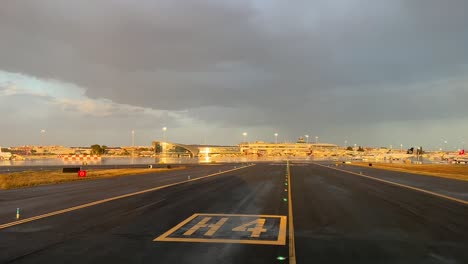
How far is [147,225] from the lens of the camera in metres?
13.1

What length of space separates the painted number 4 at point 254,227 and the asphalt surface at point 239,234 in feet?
0.20

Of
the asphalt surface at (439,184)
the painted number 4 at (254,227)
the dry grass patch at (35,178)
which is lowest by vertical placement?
the asphalt surface at (439,184)

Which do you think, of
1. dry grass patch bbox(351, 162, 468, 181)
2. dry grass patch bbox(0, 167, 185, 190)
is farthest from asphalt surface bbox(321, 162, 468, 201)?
dry grass patch bbox(0, 167, 185, 190)

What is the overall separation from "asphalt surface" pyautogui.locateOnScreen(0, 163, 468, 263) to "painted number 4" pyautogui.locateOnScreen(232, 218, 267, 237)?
2.4 inches

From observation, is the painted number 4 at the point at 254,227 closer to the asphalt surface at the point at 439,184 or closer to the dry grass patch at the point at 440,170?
the asphalt surface at the point at 439,184

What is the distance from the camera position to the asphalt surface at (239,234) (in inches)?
356

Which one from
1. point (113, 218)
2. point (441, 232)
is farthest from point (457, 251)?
point (113, 218)

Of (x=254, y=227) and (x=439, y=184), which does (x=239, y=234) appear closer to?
(x=254, y=227)

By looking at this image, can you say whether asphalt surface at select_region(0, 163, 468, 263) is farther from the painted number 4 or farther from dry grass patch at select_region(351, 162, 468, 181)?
dry grass patch at select_region(351, 162, 468, 181)

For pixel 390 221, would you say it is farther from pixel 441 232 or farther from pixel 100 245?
pixel 100 245

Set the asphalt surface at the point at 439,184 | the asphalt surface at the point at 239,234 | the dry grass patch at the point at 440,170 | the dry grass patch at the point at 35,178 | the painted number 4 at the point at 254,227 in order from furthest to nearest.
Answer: the dry grass patch at the point at 440,170
the dry grass patch at the point at 35,178
the asphalt surface at the point at 439,184
the painted number 4 at the point at 254,227
the asphalt surface at the point at 239,234

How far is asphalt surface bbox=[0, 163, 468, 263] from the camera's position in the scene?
904 cm

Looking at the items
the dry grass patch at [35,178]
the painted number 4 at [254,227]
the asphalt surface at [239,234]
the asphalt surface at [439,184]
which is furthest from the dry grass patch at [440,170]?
the dry grass patch at [35,178]

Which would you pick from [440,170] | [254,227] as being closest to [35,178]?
[254,227]
